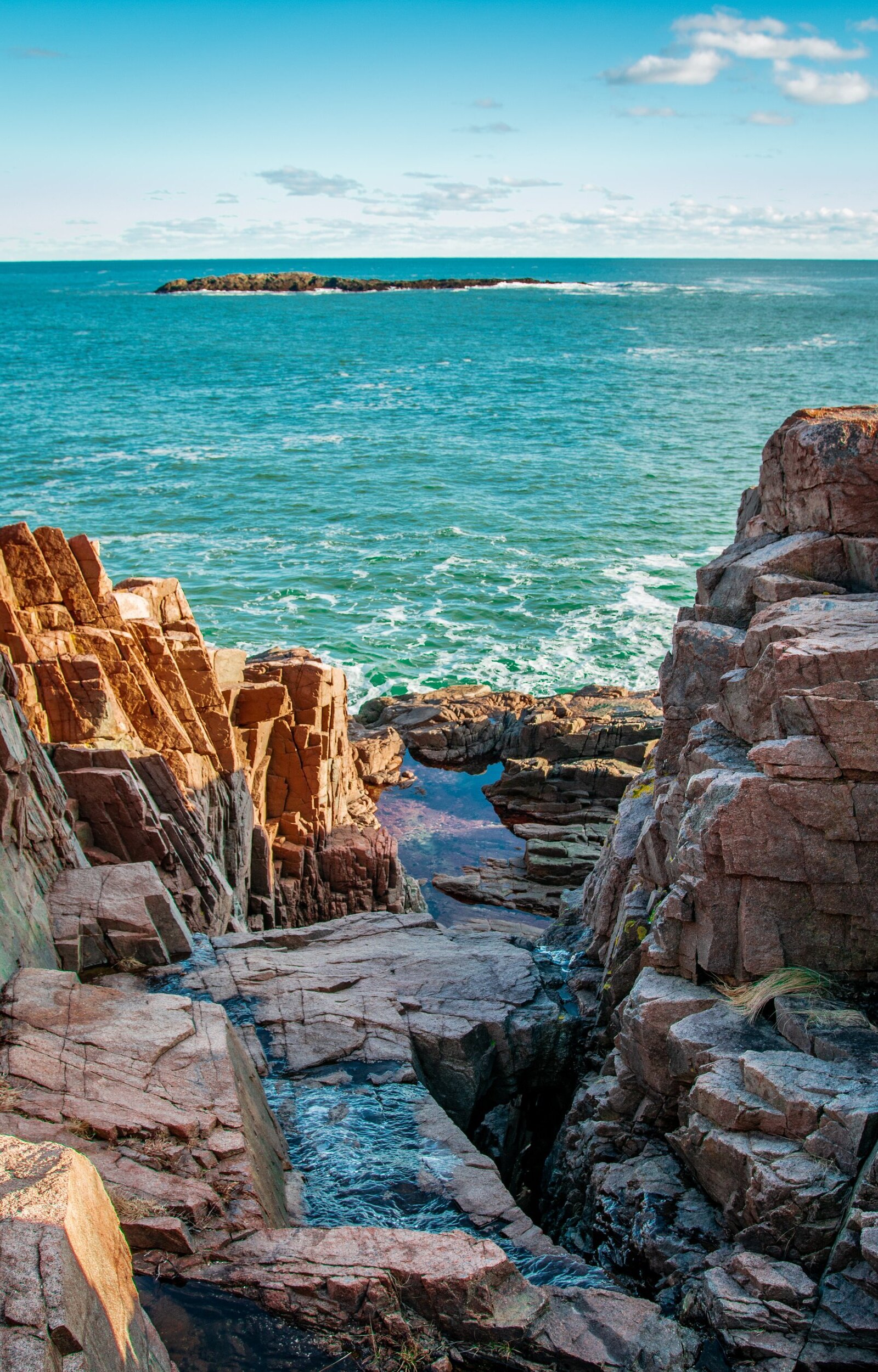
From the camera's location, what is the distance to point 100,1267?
8.04m

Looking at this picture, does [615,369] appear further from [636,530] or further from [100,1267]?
[100,1267]

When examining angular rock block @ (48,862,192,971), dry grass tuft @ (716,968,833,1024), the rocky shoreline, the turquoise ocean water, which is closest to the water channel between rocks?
the rocky shoreline

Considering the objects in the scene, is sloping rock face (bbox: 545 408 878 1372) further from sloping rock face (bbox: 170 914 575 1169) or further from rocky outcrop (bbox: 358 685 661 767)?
rocky outcrop (bbox: 358 685 661 767)

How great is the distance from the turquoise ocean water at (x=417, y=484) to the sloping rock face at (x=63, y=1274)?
1469 inches

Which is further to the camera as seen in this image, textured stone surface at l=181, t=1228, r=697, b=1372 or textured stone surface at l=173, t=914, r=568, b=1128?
textured stone surface at l=173, t=914, r=568, b=1128

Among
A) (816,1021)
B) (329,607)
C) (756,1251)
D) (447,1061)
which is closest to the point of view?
(756,1251)

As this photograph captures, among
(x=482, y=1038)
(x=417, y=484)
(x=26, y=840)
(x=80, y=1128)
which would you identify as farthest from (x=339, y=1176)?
(x=417, y=484)

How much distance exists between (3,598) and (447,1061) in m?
12.9

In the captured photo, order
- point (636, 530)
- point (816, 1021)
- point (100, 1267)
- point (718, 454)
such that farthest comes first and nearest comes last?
point (718, 454) < point (636, 530) < point (816, 1021) < point (100, 1267)

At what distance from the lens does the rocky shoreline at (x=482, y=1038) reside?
34.3 ft

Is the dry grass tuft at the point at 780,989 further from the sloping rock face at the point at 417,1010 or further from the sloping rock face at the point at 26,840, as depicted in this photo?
the sloping rock face at the point at 26,840

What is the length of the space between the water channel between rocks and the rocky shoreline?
58 mm

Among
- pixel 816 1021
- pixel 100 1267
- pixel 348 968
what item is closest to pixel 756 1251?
pixel 816 1021

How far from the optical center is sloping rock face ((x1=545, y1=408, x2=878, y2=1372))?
11234mm
